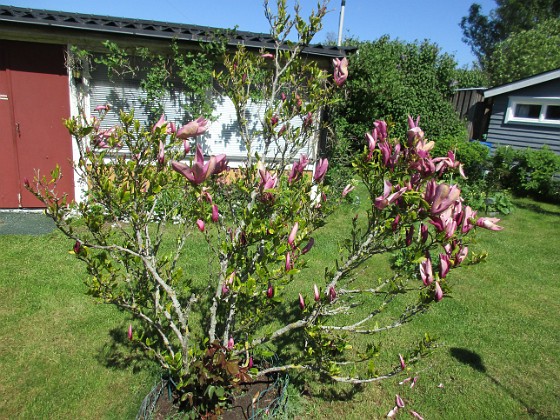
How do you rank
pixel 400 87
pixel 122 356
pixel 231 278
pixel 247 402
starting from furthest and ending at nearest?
pixel 400 87, pixel 122 356, pixel 247 402, pixel 231 278

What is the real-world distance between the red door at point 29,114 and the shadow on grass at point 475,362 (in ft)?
19.4

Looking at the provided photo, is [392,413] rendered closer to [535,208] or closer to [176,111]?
[176,111]

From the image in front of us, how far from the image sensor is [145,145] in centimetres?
195

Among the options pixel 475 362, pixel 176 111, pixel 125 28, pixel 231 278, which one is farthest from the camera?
pixel 176 111

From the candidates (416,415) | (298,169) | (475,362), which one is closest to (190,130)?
(298,169)

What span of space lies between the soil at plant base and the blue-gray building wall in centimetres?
1148

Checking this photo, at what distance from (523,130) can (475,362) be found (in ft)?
35.2

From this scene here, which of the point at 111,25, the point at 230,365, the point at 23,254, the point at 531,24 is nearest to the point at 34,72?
the point at 111,25

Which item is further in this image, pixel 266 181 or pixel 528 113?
pixel 528 113

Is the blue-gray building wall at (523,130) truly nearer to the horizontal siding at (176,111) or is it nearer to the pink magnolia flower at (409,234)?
the horizontal siding at (176,111)

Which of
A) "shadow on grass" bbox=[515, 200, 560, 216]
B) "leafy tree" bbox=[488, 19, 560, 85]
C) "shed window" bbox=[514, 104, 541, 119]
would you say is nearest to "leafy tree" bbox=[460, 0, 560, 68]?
"leafy tree" bbox=[488, 19, 560, 85]

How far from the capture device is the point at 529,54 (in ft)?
86.2

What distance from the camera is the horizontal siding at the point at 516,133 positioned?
11.0 m

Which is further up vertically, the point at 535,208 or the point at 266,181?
the point at 266,181
